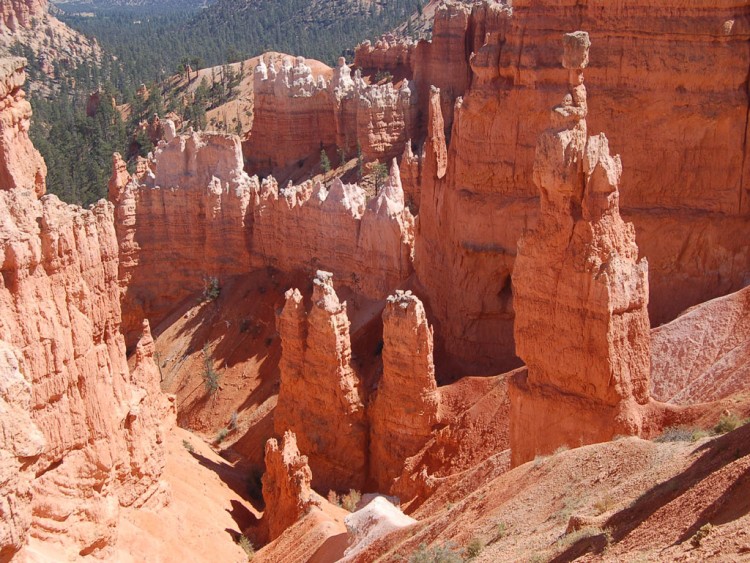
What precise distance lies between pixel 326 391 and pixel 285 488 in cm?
396

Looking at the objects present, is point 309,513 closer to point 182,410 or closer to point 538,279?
point 538,279

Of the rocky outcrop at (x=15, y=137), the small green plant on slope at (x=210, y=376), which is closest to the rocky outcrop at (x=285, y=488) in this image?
the rocky outcrop at (x=15, y=137)

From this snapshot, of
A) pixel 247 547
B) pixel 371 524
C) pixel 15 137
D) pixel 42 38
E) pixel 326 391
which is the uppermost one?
pixel 15 137

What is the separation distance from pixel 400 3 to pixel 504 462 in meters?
124

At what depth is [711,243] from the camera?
2594 cm

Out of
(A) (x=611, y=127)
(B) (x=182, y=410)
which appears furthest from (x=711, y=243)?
(B) (x=182, y=410)

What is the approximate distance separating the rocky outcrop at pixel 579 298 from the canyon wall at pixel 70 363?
310 inches

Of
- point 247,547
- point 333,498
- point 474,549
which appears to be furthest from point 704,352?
point 247,547

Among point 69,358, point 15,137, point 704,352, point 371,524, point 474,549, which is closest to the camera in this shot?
point 474,549

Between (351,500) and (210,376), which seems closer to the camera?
(351,500)

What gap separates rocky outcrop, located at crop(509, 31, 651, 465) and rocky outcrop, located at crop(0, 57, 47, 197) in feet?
33.0

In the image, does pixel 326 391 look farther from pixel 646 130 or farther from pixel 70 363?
pixel 70 363

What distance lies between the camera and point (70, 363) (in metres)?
16.8

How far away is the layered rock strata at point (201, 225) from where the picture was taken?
3703cm
